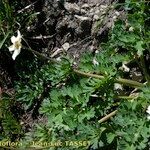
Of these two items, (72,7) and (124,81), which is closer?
(124,81)

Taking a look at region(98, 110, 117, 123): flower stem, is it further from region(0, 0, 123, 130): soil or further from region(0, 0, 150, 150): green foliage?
region(0, 0, 123, 130): soil

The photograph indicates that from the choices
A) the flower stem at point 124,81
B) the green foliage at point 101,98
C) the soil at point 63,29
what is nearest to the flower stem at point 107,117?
the green foliage at point 101,98

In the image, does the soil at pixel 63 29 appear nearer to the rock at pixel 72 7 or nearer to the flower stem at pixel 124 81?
the rock at pixel 72 7

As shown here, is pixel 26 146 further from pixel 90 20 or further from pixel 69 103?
pixel 90 20

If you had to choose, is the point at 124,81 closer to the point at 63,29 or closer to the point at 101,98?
the point at 101,98

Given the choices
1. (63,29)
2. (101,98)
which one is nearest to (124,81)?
(101,98)

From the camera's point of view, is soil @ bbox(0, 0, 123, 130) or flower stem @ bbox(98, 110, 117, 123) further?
soil @ bbox(0, 0, 123, 130)

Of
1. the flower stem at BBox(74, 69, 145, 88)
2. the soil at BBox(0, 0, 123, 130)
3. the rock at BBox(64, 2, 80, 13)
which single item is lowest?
the flower stem at BBox(74, 69, 145, 88)

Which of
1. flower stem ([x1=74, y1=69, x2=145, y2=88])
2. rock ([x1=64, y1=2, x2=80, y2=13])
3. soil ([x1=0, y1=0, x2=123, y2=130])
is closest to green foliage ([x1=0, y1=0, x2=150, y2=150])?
flower stem ([x1=74, y1=69, x2=145, y2=88])

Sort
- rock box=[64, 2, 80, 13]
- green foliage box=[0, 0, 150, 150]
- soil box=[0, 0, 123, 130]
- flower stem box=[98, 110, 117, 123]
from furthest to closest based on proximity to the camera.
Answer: rock box=[64, 2, 80, 13]
soil box=[0, 0, 123, 130]
flower stem box=[98, 110, 117, 123]
green foliage box=[0, 0, 150, 150]
